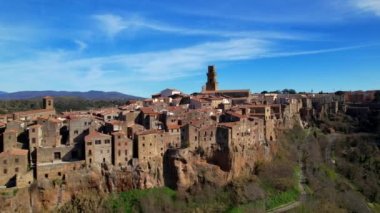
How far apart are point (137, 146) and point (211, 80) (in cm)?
4714

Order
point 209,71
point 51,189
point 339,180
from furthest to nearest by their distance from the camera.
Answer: point 209,71, point 339,180, point 51,189

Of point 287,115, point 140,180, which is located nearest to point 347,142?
point 287,115

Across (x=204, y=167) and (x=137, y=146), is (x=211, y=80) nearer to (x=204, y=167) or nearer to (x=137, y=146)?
(x=204, y=167)

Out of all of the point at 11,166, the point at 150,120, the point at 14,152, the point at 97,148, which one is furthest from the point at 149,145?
the point at 11,166

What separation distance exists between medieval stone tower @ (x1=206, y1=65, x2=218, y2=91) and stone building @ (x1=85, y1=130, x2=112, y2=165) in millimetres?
47817

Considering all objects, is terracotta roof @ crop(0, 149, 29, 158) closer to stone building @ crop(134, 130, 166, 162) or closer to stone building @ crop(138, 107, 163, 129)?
Result: stone building @ crop(134, 130, 166, 162)

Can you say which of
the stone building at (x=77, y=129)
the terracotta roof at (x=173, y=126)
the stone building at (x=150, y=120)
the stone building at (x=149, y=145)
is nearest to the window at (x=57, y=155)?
the stone building at (x=77, y=129)

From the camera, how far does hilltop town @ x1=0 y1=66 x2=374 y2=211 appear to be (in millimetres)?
33719

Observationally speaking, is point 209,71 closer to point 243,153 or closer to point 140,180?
point 243,153

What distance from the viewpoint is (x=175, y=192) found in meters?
39.4

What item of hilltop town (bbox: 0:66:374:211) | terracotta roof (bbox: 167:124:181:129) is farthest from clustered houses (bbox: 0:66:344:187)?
terracotta roof (bbox: 167:124:181:129)

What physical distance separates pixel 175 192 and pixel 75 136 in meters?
11.6

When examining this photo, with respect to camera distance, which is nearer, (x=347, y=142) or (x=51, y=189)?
(x=51, y=189)

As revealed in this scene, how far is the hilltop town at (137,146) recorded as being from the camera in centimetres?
3372
